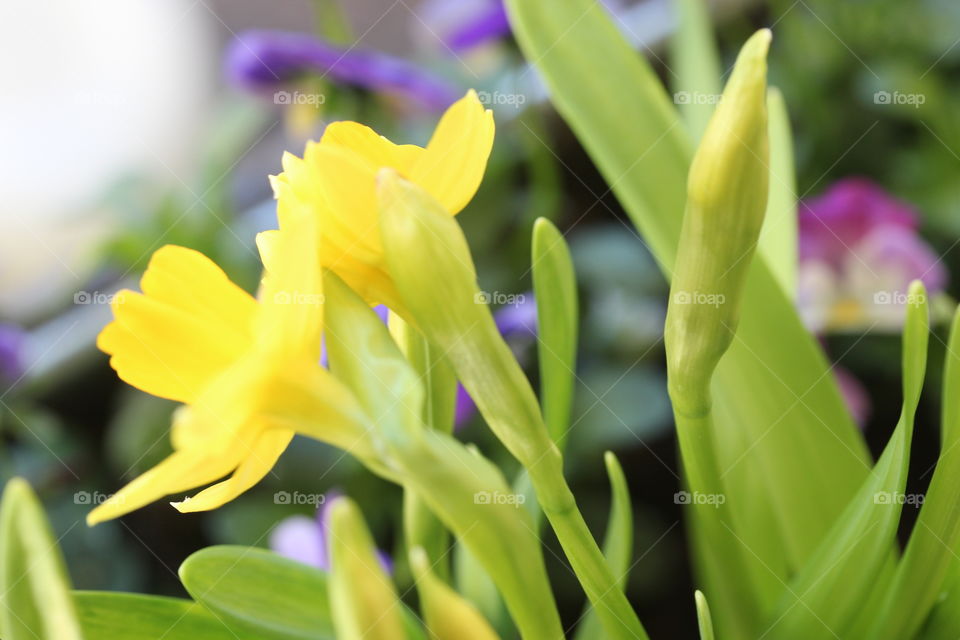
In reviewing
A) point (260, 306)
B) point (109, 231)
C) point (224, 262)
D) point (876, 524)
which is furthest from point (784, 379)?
point (109, 231)

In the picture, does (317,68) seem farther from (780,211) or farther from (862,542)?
(862,542)

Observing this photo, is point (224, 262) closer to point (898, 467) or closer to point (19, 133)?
point (898, 467)

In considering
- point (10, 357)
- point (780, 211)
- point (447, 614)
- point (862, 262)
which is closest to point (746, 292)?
point (780, 211)

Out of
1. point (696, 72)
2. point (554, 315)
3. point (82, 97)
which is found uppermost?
point (82, 97)

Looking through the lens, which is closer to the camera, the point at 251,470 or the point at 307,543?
A: the point at 251,470

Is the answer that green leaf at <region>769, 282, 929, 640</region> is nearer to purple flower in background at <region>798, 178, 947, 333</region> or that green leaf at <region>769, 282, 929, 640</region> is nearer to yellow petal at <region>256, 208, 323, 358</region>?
yellow petal at <region>256, 208, 323, 358</region>

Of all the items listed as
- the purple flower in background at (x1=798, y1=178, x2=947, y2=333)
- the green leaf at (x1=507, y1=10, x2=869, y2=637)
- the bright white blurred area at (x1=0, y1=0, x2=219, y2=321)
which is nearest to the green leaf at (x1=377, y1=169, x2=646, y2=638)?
the green leaf at (x1=507, y1=10, x2=869, y2=637)

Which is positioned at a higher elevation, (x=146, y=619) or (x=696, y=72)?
(x=696, y=72)
